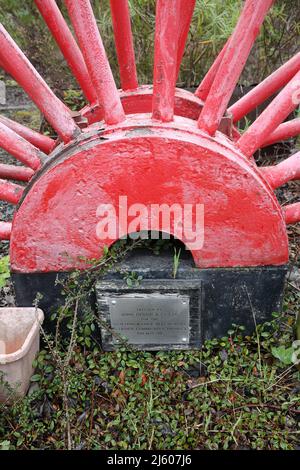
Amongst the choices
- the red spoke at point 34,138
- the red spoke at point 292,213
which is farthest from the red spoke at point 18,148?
the red spoke at point 292,213

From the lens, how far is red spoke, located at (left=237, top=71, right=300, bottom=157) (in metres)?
2.27

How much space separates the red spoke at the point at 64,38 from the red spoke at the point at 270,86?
0.89 meters

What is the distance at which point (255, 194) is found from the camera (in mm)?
2201

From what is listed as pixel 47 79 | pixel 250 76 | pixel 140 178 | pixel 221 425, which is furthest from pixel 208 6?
pixel 221 425

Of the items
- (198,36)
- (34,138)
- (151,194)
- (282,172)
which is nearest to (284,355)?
(282,172)

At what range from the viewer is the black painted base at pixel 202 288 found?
7.86ft

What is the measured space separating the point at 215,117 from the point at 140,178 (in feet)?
1.37

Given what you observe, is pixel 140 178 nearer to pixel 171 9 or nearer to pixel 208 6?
pixel 171 9

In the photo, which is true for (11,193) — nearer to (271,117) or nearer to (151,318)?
(151,318)

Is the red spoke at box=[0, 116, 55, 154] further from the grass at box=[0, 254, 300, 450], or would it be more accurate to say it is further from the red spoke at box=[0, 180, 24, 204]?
the grass at box=[0, 254, 300, 450]

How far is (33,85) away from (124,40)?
37.1 inches

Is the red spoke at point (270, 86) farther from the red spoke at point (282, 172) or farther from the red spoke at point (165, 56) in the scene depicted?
the red spoke at point (165, 56)

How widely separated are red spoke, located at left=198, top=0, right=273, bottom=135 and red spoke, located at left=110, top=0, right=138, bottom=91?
2.84 feet

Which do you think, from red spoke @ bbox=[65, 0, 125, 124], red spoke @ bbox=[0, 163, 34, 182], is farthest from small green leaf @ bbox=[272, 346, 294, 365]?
red spoke @ bbox=[0, 163, 34, 182]
